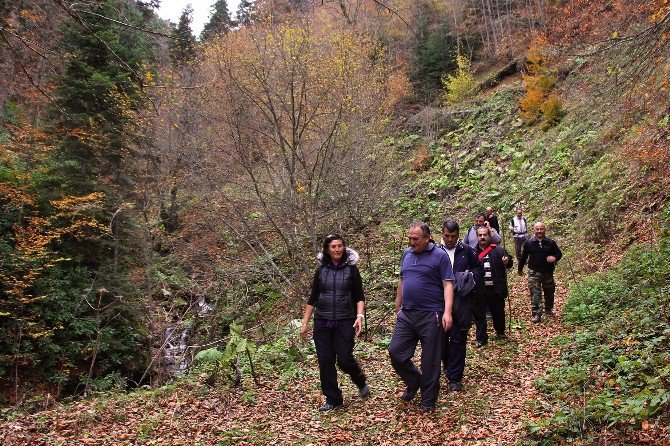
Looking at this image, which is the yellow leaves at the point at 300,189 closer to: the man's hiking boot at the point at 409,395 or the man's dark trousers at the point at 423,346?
the man's dark trousers at the point at 423,346

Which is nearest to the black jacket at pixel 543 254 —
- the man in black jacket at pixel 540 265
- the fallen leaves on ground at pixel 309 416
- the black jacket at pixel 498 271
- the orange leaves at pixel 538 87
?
the man in black jacket at pixel 540 265

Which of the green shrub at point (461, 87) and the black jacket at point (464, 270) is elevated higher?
the green shrub at point (461, 87)

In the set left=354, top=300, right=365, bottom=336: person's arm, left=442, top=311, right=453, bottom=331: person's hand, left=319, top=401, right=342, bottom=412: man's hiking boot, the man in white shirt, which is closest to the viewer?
left=442, top=311, right=453, bottom=331: person's hand

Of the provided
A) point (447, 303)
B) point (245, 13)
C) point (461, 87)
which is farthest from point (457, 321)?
point (461, 87)

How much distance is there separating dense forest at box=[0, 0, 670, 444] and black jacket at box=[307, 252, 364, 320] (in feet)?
3.81

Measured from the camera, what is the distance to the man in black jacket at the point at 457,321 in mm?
5789

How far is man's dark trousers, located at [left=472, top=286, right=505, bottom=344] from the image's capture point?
7348 millimetres

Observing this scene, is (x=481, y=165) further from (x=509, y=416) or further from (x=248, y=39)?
(x=509, y=416)

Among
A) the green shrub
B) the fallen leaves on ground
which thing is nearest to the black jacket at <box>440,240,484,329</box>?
the fallen leaves on ground

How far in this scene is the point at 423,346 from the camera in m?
5.08

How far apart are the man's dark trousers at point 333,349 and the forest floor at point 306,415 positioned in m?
0.38

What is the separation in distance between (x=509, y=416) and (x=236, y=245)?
33.0 ft

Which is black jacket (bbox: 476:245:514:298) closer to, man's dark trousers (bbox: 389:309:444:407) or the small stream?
man's dark trousers (bbox: 389:309:444:407)

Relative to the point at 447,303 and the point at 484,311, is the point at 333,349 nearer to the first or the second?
the point at 447,303
